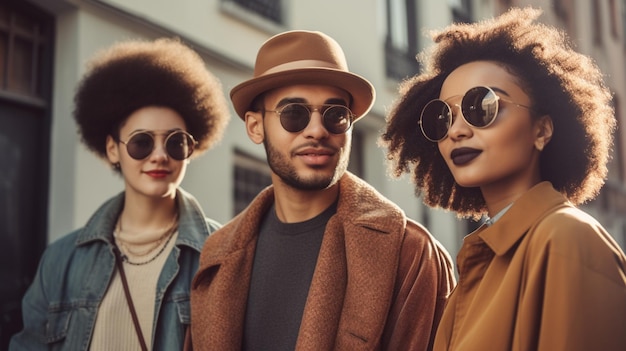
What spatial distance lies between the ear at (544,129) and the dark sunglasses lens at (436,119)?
30 cm

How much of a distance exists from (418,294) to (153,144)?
1823 millimetres

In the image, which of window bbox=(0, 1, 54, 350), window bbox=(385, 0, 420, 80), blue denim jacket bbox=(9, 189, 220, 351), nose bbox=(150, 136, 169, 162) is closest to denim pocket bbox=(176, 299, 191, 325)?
blue denim jacket bbox=(9, 189, 220, 351)

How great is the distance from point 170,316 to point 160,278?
0.70 ft

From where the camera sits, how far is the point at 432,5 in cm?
1416

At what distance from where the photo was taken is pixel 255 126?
396cm

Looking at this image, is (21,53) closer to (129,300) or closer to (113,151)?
(113,151)

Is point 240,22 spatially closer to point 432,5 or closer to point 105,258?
point 105,258

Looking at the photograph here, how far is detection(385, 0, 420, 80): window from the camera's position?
12.8m

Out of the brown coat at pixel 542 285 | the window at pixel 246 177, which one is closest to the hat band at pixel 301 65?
the brown coat at pixel 542 285

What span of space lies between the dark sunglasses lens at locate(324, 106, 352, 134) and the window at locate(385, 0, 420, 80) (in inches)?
357

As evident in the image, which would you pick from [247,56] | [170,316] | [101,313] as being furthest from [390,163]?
[247,56]

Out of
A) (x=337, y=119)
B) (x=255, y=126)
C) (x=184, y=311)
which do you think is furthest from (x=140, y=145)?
(x=337, y=119)

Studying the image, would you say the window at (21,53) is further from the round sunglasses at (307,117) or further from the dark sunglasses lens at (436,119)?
the dark sunglasses lens at (436,119)

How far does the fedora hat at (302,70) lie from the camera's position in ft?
11.9
